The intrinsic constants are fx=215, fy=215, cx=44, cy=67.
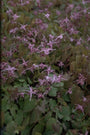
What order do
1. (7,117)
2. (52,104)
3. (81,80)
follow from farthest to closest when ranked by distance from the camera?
1. (81,80)
2. (52,104)
3. (7,117)

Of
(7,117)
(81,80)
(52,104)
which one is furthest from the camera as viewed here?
(81,80)

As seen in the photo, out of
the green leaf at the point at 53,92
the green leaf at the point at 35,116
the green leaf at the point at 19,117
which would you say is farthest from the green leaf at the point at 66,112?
the green leaf at the point at 19,117

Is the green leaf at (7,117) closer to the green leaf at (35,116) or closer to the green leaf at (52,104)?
the green leaf at (35,116)

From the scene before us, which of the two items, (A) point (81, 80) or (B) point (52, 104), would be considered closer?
(B) point (52, 104)

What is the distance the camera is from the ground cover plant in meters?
1.88

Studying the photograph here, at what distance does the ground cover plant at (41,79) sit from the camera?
1880 millimetres

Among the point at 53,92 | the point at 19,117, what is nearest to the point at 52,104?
the point at 53,92

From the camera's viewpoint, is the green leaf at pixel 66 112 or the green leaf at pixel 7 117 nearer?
the green leaf at pixel 7 117

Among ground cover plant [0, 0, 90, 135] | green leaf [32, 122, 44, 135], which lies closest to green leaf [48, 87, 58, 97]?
ground cover plant [0, 0, 90, 135]

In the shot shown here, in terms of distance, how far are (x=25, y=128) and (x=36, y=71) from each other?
1.98ft

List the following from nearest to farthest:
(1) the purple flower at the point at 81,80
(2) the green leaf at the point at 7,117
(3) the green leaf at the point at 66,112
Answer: (2) the green leaf at the point at 7,117 → (3) the green leaf at the point at 66,112 → (1) the purple flower at the point at 81,80

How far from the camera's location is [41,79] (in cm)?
208

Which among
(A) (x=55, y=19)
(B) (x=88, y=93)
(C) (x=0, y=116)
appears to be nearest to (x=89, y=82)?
(B) (x=88, y=93)

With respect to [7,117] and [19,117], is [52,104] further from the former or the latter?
Answer: [7,117]
